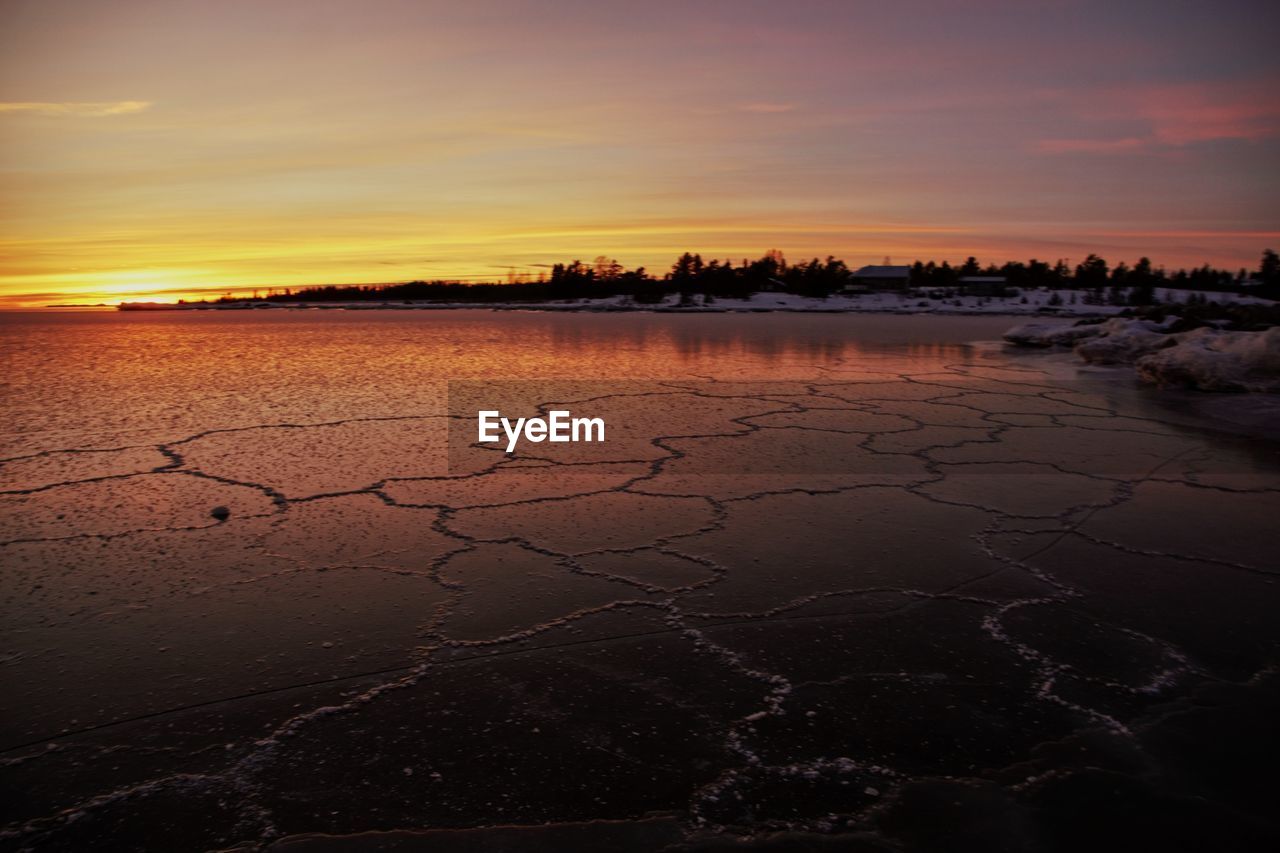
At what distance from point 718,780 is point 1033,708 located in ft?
3.40

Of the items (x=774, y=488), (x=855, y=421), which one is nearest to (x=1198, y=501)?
(x=774, y=488)

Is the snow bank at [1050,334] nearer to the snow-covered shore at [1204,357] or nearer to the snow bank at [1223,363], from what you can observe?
the snow-covered shore at [1204,357]

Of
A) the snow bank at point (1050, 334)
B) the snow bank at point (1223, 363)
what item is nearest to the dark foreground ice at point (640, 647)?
the snow bank at point (1223, 363)

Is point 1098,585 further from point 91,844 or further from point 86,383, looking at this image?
point 86,383

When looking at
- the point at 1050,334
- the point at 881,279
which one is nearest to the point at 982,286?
the point at 881,279

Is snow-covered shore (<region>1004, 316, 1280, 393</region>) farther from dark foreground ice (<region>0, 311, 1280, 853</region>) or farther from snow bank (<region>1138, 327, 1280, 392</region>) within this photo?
dark foreground ice (<region>0, 311, 1280, 853</region>)

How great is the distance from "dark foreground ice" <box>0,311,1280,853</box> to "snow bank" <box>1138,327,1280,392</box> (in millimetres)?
3736

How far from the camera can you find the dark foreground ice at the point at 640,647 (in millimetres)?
1782

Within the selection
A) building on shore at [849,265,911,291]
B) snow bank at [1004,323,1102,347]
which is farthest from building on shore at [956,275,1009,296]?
snow bank at [1004,323,1102,347]

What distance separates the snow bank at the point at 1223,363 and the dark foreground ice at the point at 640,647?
3736 mm

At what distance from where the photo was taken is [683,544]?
3.59m

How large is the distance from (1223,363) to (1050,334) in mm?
8119

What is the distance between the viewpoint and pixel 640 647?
2.57 meters

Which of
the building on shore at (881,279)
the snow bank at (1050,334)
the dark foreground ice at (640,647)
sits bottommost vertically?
the dark foreground ice at (640,647)
